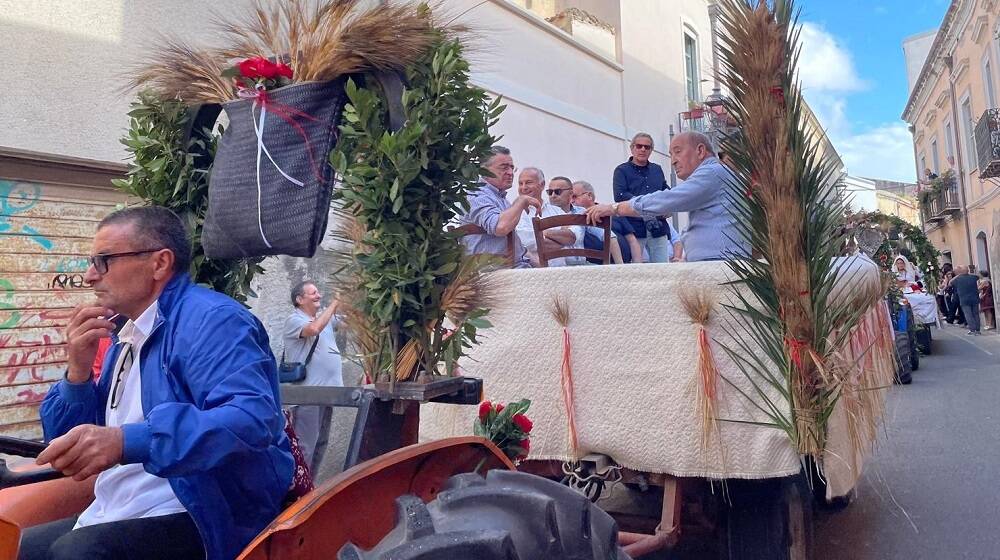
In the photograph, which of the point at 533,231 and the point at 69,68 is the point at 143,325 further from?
the point at 69,68

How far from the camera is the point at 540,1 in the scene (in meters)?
13.4

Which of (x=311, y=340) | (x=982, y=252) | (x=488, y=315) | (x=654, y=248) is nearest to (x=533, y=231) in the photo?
(x=654, y=248)

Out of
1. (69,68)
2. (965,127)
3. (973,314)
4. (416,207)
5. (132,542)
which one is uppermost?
(965,127)

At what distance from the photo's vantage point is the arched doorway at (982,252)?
24906mm

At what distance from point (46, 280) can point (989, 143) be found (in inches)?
889

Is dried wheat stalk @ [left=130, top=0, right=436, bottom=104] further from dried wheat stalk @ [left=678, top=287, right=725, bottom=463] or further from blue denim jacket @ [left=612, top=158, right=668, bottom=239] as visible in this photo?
blue denim jacket @ [left=612, top=158, right=668, bottom=239]

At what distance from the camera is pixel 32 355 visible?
5.75 metres

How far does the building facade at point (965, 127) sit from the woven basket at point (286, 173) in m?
22.7

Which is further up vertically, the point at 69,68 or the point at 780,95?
the point at 69,68

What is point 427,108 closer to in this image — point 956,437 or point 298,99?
point 298,99

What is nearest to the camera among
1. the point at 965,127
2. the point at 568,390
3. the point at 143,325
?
the point at 143,325

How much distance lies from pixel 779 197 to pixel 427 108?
1.28 metres

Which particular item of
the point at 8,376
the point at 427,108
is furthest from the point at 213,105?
the point at 8,376

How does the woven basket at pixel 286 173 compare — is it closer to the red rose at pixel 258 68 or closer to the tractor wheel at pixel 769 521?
the red rose at pixel 258 68
